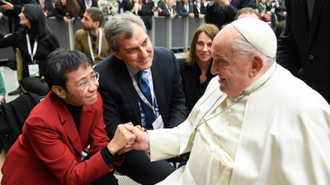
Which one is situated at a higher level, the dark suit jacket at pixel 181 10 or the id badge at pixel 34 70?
the dark suit jacket at pixel 181 10

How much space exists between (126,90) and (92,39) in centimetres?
280

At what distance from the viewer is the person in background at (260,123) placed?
53.2 inches

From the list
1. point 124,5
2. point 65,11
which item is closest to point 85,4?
point 65,11

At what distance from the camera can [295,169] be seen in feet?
4.39

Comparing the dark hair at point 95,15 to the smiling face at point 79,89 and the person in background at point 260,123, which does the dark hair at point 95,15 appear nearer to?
the smiling face at point 79,89

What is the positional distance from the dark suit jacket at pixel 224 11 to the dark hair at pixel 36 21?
2319mm

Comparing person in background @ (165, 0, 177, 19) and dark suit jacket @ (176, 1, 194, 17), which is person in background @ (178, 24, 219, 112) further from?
dark suit jacket @ (176, 1, 194, 17)

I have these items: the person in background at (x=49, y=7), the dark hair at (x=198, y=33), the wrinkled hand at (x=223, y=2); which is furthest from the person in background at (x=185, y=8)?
→ the dark hair at (x=198, y=33)

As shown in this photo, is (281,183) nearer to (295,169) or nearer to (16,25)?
(295,169)

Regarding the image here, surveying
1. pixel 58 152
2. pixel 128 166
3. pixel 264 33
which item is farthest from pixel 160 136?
pixel 264 33

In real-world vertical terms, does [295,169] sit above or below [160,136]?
above

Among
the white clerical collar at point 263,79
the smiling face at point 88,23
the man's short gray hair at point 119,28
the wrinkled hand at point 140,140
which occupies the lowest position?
the wrinkled hand at point 140,140

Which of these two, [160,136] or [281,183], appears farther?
→ [160,136]

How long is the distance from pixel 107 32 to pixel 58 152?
895mm
